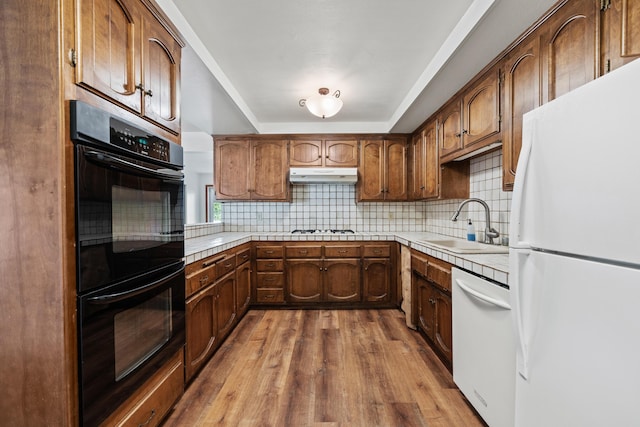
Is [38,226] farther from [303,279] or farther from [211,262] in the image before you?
[303,279]

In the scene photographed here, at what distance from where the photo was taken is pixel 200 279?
1.92 m

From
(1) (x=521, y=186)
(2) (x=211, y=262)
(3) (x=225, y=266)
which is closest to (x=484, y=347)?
(1) (x=521, y=186)

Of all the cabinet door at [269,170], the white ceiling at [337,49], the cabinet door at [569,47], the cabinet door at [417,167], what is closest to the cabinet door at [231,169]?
the cabinet door at [269,170]

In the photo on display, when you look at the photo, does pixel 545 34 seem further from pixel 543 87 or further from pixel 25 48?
pixel 25 48

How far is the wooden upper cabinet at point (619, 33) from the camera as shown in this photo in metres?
1.07

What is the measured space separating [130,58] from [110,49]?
0.12 metres

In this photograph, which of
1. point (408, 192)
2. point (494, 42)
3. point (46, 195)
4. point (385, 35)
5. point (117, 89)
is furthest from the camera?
point (408, 192)

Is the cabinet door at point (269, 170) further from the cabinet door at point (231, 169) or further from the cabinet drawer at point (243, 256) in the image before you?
the cabinet drawer at point (243, 256)

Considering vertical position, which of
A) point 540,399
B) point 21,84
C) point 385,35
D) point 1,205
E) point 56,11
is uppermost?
point 385,35

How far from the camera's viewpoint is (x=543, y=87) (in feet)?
4.92

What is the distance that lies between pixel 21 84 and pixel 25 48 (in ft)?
0.38

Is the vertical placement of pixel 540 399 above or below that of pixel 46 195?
below

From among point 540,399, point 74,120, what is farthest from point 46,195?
point 540,399

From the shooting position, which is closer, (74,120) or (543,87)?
(74,120)
